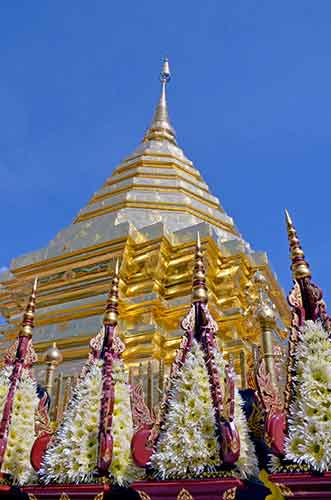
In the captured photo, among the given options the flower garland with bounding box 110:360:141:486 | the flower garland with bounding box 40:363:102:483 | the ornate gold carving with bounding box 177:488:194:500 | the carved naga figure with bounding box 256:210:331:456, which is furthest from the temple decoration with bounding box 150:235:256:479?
the flower garland with bounding box 40:363:102:483

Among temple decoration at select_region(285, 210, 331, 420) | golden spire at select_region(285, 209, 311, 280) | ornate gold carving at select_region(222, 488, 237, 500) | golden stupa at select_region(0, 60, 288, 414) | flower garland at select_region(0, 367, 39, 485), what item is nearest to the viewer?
ornate gold carving at select_region(222, 488, 237, 500)

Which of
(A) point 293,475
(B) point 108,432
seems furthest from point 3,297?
(A) point 293,475

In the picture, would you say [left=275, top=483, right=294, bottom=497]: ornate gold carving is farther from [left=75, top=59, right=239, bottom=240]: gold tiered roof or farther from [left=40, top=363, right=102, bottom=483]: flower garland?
[left=75, top=59, right=239, bottom=240]: gold tiered roof

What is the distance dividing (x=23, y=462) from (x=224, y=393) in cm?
257

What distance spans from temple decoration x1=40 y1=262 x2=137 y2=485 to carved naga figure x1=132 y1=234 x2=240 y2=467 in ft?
0.94

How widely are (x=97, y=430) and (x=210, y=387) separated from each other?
1230mm

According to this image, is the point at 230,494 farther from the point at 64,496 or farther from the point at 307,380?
the point at 64,496

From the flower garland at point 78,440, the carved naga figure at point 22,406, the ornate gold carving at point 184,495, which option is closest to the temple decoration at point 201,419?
the ornate gold carving at point 184,495

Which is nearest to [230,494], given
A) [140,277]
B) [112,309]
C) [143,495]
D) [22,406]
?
[143,495]

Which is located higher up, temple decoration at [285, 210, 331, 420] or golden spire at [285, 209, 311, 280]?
golden spire at [285, 209, 311, 280]

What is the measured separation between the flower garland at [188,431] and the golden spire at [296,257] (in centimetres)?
117

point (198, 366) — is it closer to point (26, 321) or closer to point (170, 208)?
point (26, 321)

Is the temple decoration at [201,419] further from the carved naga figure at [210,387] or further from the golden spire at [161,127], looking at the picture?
the golden spire at [161,127]

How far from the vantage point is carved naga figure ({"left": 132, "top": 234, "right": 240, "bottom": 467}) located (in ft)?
11.5
